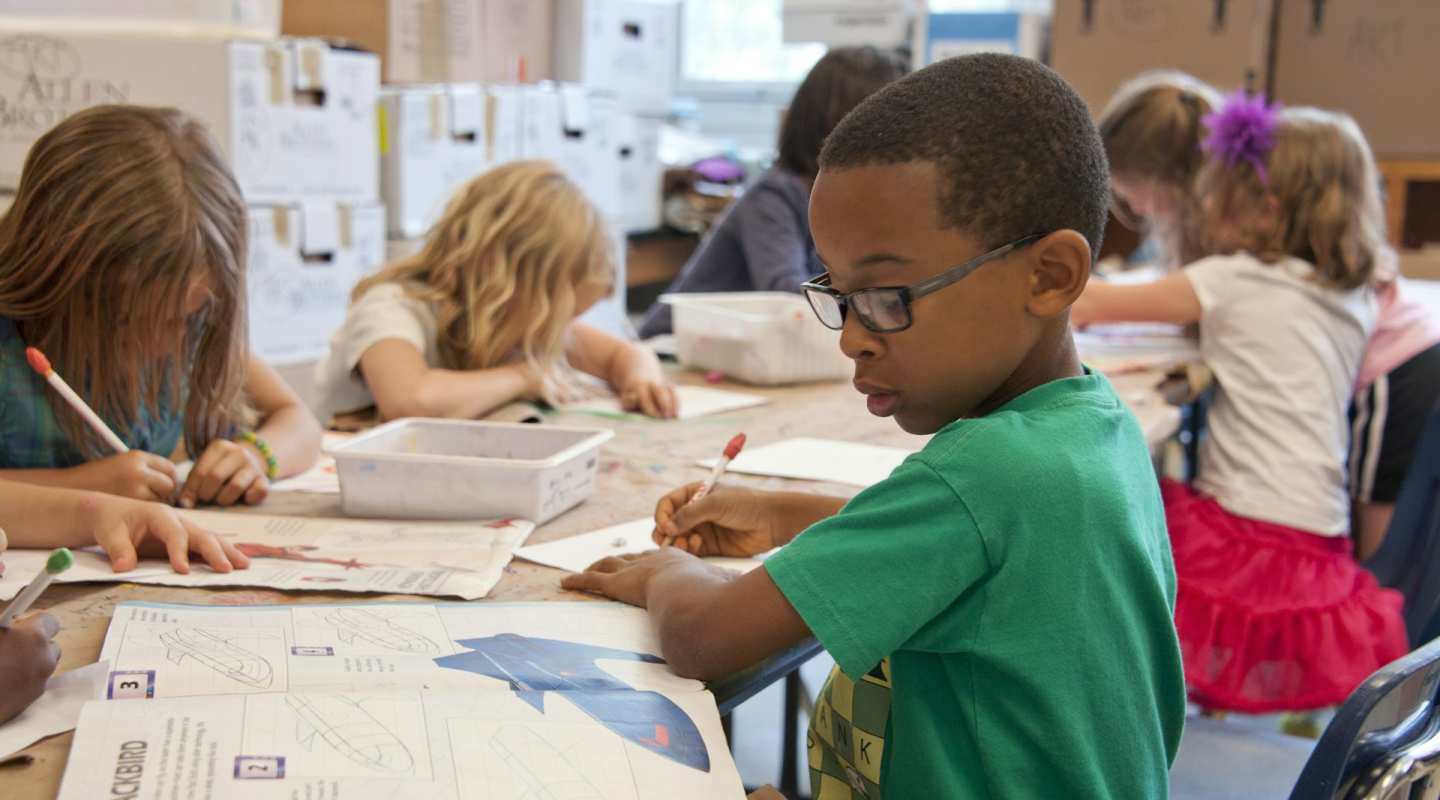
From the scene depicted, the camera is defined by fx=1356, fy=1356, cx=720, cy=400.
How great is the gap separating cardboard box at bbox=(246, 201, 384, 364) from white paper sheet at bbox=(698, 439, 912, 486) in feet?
4.52

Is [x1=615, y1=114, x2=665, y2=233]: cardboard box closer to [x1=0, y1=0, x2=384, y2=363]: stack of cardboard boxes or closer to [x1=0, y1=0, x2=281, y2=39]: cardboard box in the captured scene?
[x1=0, y1=0, x2=384, y2=363]: stack of cardboard boxes

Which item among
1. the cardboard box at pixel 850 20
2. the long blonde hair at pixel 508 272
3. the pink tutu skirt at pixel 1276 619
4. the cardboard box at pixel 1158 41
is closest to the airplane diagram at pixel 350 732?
the long blonde hair at pixel 508 272

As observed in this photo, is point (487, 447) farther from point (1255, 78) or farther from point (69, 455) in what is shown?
point (1255, 78)

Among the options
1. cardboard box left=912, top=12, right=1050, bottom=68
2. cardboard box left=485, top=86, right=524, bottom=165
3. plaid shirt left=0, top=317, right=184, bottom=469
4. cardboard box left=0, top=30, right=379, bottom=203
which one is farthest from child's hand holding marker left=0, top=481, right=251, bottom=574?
cardboard box left=912, top=12, right=1050, bottom=68

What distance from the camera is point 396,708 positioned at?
798 millimetres

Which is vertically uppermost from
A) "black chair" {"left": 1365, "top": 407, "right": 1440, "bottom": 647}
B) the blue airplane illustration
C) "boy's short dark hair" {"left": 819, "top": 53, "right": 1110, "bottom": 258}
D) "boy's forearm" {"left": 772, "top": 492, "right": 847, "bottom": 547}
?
"boy's short dark hair" {"left": 819, "top": 53, "right": 1110, "bottom": 258}

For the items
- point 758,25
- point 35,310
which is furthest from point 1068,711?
point 758,25

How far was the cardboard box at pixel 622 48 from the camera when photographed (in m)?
3.66

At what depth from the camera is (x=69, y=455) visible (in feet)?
4.39

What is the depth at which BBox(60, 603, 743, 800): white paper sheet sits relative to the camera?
72 cm

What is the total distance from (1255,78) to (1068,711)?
339 cm

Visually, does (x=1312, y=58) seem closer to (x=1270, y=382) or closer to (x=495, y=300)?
(x=1270, y=382)

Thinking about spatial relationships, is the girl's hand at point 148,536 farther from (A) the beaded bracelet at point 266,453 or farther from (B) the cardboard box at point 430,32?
(B) the cardboard box at point 430,32

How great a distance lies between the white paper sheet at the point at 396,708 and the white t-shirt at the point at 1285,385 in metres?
1.42
